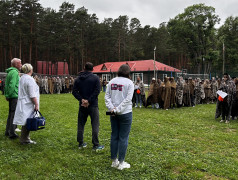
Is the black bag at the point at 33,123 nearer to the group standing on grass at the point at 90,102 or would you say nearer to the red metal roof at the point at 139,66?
the group standing on grass at the point at 90,102

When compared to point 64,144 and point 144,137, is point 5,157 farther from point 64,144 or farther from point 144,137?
point 144,137

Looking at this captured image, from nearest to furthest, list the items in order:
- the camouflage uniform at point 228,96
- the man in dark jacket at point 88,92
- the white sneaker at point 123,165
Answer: the white sneaker at point 123,165 → the man in dark jacket at point 88,92 → the camouflage uniform at point 228,96

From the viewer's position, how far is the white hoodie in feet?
12.7

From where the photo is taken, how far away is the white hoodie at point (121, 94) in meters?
3.88

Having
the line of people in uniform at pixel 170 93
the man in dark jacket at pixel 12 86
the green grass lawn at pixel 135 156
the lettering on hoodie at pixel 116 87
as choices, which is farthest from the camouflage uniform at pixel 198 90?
the man in dark jacket at pixel 12 86

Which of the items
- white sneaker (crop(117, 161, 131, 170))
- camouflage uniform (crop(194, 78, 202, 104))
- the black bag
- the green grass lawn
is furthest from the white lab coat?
camouflage uniform (crop(194, 78, 202, 104))

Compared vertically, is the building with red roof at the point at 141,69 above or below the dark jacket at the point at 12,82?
above

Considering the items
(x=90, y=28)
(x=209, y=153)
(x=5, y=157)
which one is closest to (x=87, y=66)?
(x=5, y=157)

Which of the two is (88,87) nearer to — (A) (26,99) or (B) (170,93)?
(A) (26,99)

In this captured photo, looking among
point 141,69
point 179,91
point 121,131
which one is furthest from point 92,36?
point 121,131

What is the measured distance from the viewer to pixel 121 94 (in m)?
3.96

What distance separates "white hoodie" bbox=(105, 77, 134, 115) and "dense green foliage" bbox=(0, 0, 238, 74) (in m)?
32.5

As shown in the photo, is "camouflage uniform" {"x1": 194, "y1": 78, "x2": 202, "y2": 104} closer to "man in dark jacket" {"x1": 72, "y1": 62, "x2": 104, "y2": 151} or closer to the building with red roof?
"man in dark jacket" {"x1": 72, "y1": 62, "x2": 104, "y2": 151}

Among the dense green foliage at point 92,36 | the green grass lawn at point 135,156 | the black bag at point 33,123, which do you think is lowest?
the green grass lawn at point 135,156
